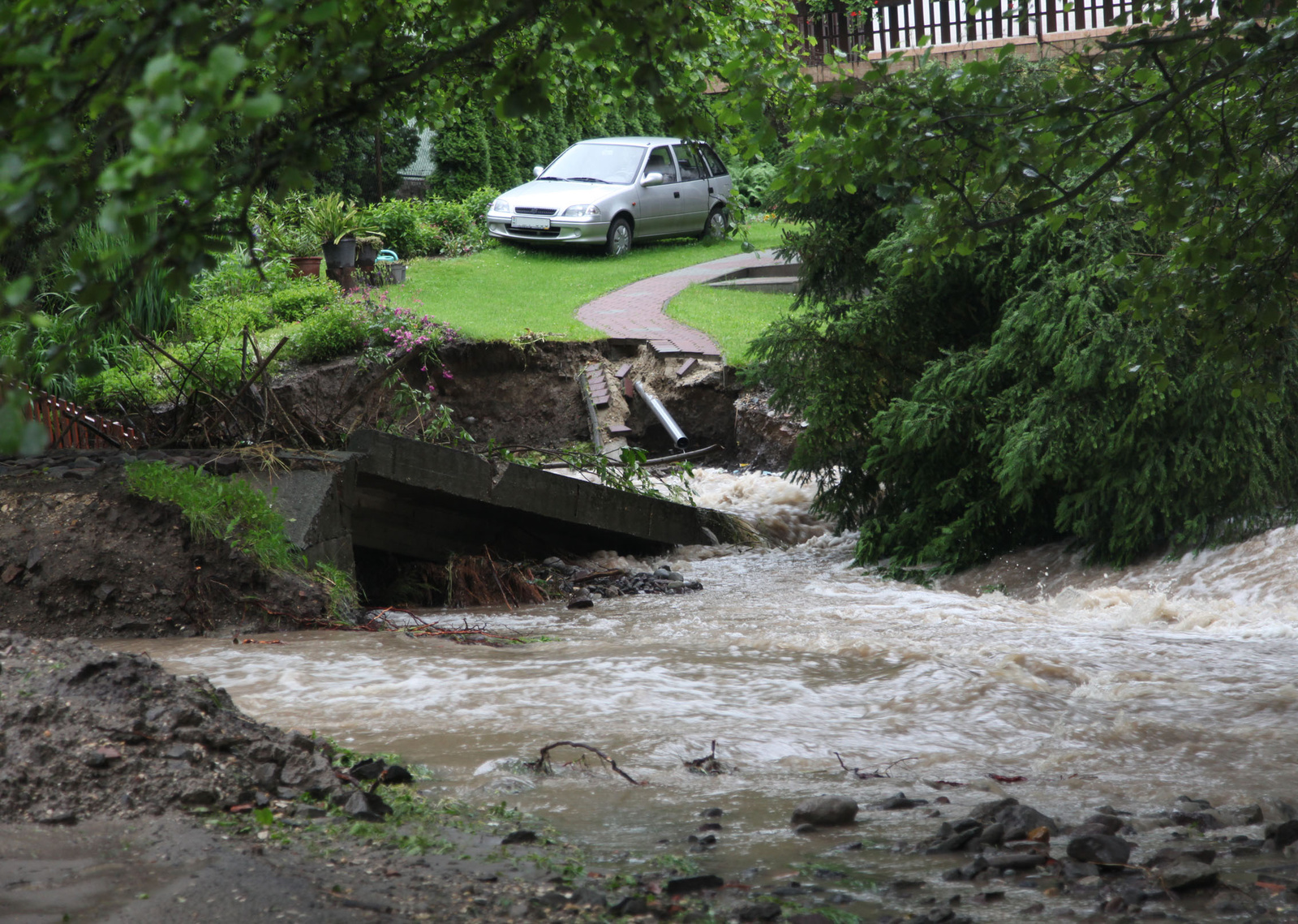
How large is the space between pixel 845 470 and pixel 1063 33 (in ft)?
41.0

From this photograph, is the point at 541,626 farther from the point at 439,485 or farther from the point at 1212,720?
the point at 1212,720

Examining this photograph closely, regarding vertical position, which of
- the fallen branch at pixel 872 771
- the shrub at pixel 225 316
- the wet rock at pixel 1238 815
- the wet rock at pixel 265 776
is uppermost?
the shrub at pixel 225 316

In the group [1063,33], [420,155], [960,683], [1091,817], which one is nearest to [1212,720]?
[960,683]

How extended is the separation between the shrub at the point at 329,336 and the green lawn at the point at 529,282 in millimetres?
1701

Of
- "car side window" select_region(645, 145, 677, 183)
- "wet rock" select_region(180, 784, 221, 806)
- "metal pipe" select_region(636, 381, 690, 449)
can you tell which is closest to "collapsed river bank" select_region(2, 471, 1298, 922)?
"wet rock" select_region(180, 784, 221, 806)

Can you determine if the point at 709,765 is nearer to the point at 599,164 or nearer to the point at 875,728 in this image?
the point at 875,728

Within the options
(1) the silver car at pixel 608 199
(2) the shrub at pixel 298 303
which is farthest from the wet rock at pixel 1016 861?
(1) the silver car at pixel 608 199

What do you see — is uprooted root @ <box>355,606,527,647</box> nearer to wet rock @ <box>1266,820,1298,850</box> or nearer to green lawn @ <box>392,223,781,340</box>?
wet rock @ <box>1266,820,1298,850</box>

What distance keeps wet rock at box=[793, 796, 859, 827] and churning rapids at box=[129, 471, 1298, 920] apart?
0.21 feet

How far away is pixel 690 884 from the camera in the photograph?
2.97m

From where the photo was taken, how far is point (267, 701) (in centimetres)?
506

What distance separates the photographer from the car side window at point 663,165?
20703 mm

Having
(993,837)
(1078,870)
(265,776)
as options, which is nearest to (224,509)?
(265,776)

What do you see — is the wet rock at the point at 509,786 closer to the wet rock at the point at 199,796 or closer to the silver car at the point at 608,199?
the wet rock at the point at 199,796
